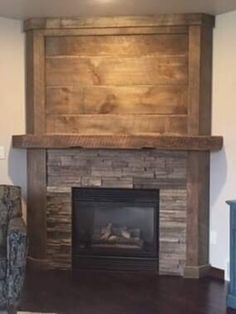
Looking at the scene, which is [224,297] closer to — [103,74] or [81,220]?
[81,220]

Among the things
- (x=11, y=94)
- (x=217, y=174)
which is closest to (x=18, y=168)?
(x=11, y=94)

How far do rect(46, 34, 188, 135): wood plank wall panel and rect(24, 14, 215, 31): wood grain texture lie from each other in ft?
0.37

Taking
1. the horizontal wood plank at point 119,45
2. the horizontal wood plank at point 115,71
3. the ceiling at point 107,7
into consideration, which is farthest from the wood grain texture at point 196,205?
the ceiling at point 107,7

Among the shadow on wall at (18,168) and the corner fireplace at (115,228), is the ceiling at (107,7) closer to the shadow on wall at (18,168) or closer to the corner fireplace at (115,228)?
the shadow on wall at (18,168)

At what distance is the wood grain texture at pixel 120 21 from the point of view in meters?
4.77

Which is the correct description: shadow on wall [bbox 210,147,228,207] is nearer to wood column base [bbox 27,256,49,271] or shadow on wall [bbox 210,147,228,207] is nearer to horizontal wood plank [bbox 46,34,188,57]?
horizontal wood plank [bbox 46,34,188,57]

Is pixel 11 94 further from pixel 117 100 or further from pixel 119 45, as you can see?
pixel 119 45

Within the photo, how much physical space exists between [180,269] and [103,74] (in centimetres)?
199

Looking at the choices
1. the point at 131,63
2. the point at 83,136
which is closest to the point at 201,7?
the point at 131,63

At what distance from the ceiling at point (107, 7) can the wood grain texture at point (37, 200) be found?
1326mm

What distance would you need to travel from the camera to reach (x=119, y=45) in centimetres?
495

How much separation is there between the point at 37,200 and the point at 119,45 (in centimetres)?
170

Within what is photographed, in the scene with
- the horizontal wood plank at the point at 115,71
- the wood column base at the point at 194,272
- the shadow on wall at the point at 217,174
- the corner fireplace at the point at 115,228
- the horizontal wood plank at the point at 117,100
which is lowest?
the wood column base at the point at 194,272

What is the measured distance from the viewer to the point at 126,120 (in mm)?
4969
